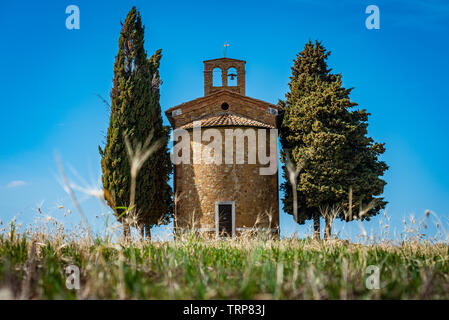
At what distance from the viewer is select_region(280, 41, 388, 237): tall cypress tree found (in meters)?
19.5

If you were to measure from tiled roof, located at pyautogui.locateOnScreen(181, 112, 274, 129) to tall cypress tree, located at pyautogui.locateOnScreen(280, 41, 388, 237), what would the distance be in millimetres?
2600

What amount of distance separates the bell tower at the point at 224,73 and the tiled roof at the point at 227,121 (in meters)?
3.84

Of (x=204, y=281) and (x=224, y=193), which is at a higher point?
(x=224, y=193)

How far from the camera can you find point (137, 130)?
18.6 meters

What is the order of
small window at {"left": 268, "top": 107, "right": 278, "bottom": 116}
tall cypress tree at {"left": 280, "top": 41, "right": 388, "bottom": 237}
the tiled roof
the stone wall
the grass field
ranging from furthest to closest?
small window at {"left": 268, "top": 107, "right": 278, "bottom": 116}
tall cypress tree at {"left": 280, "top": 41, "right": 388, "bottom": 237}
the tiled roof
the stone wall
the grass field

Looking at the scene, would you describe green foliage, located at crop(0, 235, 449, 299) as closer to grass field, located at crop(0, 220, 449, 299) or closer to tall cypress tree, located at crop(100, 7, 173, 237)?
grass field, located at crop(0, 220, 449, 299)

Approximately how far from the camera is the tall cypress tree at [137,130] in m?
17.8

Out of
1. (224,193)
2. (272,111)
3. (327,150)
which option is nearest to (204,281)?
(224,193)

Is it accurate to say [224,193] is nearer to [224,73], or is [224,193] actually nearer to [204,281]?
[224,73]

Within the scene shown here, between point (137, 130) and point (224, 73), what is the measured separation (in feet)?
24.7

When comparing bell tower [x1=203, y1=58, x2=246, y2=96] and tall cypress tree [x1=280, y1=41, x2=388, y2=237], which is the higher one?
bell tower [x1=203, y1=58, x2=246, y2=96]

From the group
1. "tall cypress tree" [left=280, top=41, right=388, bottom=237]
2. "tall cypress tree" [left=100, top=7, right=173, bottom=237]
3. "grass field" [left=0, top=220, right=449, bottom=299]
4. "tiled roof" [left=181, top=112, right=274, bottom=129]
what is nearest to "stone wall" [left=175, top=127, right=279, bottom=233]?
"tiled roof" [left=181, top=112, right=274, bottom=129]

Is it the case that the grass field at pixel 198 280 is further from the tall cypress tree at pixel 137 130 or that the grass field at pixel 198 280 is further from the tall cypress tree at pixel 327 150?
the tall cypress tree at pixel 327 150
